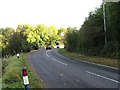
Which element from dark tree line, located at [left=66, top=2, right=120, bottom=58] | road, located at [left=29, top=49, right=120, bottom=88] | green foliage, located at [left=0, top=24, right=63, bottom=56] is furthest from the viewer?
green foliage, located at [left=0, top=24, right=63, bottom=56]

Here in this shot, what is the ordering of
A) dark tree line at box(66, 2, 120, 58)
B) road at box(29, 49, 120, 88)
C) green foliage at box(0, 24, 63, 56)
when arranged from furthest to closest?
green foliage at box(0, 24, 63, 56) < dark tree line at box(66, 2, 120, 58) < road at box(29, 49, 120, 88)

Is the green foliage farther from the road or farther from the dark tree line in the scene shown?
the road

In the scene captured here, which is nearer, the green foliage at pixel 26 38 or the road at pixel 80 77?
the road at pixel 80 77

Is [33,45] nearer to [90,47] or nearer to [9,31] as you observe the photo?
[9,31]

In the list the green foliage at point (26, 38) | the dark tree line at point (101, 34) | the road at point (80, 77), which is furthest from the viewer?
the green foliage at point (26, 38)

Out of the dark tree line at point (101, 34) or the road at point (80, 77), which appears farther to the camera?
the dark tree line at point (101, 34)

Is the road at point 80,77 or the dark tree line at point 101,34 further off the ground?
the dark tree line at point 101,34

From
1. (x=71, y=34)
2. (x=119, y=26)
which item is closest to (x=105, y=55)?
→ (x=119, y=26)

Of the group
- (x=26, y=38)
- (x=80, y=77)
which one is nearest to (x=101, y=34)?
(x=80, y=77)

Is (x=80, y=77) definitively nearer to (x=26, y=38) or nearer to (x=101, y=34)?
(x=101, y=34)

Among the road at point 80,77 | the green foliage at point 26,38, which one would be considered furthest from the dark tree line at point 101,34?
the green foliage at point 26,38

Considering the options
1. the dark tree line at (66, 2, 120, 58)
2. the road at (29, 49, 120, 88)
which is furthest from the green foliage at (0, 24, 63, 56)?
the road at (29, 49, 120, 88)

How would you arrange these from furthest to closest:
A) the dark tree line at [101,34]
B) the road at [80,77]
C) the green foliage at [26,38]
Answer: the green foliage at [26,38], the dark tree line at [101,34], the road at [80,77]

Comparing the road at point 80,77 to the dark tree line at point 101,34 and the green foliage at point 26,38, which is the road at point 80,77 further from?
the green foliage at point 26,38
